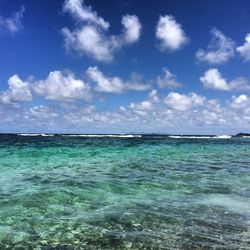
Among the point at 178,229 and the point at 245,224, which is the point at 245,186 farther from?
the point at 178,229

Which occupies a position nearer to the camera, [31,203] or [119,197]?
[31,203]

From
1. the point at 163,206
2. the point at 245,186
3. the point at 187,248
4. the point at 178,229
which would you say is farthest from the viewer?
the point at 245,186

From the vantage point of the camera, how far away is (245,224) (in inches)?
351

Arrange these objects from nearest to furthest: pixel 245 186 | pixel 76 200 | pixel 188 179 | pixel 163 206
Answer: pixel 163 206
pixel 76 200
pixel 245 186
pixel 188 179

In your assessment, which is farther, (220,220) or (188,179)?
(188,179)

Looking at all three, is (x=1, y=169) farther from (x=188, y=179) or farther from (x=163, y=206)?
(x=163, y=206)

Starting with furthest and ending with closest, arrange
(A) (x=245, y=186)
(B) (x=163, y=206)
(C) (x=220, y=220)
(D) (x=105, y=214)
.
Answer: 1. (A) (x=245, y=186)
2. (B) (x=163, y=206)
3. (D) (x=105, y=214)
4. (C) (x=220, y=220)

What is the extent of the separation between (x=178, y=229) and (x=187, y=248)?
1.32 metres

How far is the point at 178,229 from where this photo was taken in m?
8.38

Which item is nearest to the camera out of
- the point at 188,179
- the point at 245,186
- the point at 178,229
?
the point at 178,229

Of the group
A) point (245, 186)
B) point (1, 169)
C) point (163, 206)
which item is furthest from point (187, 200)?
point (1, 169)

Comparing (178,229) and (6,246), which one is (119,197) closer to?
(178,229)

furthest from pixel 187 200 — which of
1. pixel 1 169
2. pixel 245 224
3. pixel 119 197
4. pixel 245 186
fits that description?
pixel 1 169

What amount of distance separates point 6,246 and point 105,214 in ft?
10.5
